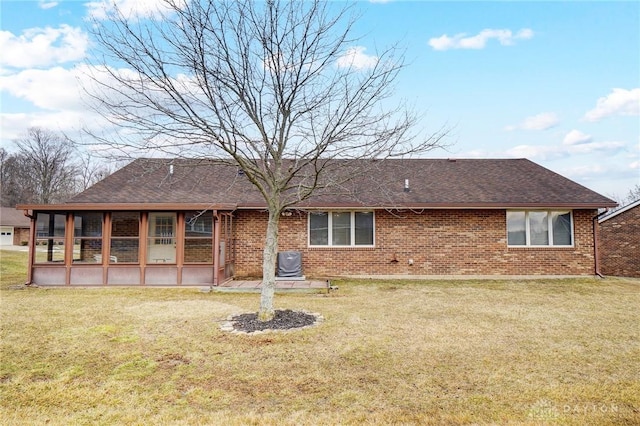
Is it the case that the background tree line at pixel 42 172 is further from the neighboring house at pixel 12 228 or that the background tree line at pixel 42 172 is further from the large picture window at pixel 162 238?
the large picture window at pixel 162 238

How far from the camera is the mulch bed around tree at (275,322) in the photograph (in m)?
6.27

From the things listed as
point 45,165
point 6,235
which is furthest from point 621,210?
point 45,165

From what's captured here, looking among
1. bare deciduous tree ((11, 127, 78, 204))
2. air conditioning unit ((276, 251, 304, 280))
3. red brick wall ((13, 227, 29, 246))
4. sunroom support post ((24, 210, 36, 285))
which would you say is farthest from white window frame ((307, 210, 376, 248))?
bare deciduous tree ((11, 127, 78, 204))

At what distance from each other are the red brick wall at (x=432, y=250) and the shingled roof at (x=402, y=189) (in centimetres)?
55

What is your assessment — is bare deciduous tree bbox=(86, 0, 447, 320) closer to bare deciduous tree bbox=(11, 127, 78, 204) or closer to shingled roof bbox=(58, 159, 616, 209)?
shingled roof bbox=(58, 159, 616, 209)

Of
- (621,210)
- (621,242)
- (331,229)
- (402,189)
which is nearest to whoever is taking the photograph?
(331,229)

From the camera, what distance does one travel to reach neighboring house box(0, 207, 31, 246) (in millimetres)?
36500

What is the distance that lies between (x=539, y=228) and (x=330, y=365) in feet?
34.7

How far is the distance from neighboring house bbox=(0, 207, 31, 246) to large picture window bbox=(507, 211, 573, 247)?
137 ft

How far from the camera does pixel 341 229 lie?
1268 centimetres

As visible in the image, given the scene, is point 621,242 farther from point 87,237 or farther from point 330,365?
point 87,237

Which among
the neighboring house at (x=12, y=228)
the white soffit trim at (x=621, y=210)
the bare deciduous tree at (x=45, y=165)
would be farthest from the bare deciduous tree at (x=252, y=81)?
the bare deciduous tree at (x=45, y=165)

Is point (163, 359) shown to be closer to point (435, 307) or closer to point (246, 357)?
point (246, 357)

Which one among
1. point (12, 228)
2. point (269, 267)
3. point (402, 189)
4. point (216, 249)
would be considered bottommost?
point (269, 267)
